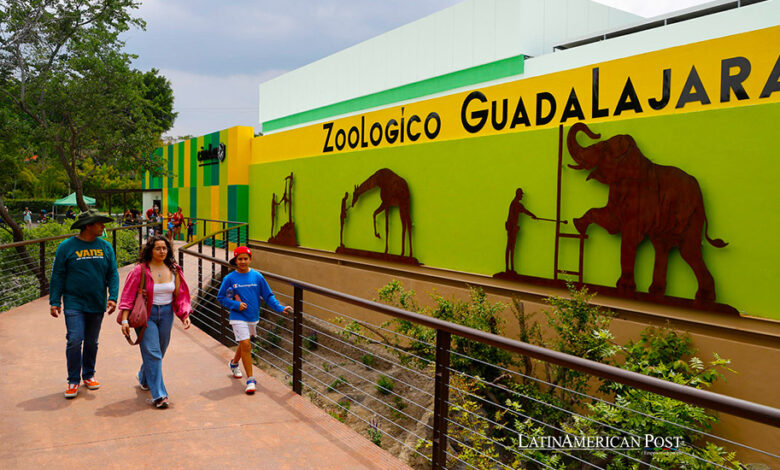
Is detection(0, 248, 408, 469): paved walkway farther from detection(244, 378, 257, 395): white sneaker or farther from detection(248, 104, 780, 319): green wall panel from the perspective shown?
detection(248, 104, 780, 319): green wall panel

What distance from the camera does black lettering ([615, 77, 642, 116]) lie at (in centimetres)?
757

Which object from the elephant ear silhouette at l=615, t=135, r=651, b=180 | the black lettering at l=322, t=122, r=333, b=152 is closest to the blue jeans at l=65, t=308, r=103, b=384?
the elephant ear silhouette at l=615, t=135, r=651, b=180

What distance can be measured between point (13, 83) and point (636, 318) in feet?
56.6

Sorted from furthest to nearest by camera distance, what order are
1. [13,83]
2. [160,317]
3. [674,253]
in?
[13,83] → [674,253] → [160,317]

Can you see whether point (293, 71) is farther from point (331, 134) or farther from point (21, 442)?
point (21, 442)

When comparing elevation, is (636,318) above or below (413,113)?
below

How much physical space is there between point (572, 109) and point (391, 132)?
14.8 ft

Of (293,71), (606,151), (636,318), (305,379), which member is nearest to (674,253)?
(636,318)

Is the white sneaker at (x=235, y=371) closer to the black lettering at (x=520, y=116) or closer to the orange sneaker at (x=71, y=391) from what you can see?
the orange sneaker at (x=71, y=391)

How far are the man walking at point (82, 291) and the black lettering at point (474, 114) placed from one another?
22.4ft

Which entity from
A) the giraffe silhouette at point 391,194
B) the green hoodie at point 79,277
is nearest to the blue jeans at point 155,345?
the green hoodie at point 79,277

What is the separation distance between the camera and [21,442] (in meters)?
3.66

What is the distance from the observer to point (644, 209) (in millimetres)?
7301

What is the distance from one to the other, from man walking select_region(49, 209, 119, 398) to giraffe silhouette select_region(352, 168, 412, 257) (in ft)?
23.2
